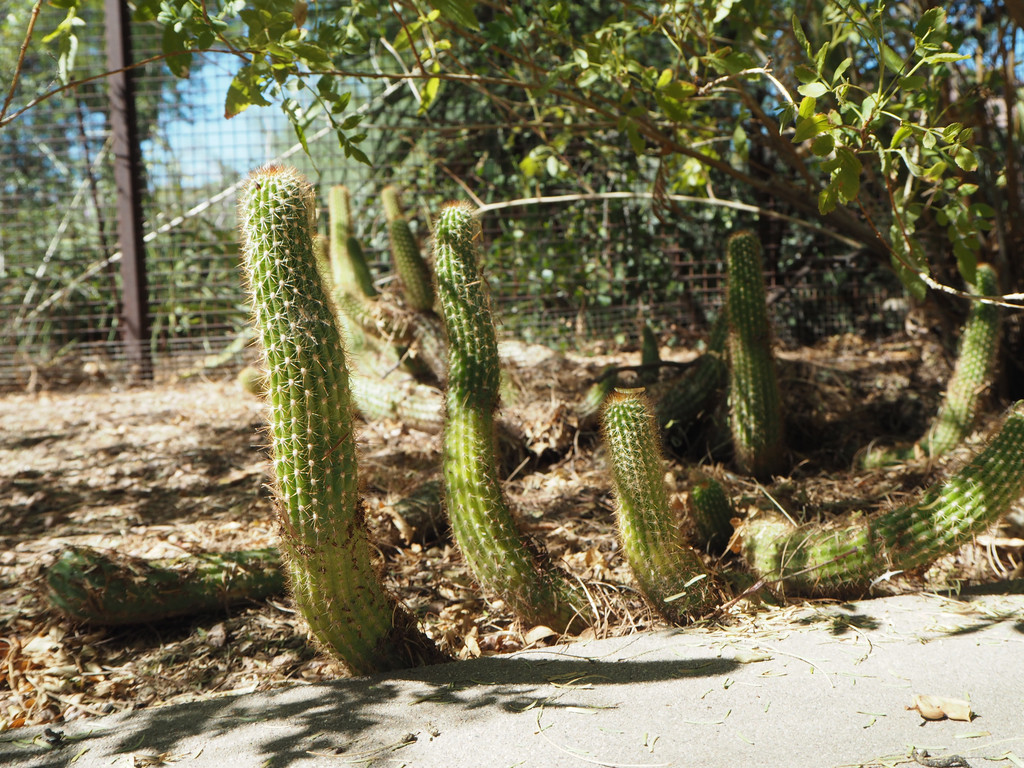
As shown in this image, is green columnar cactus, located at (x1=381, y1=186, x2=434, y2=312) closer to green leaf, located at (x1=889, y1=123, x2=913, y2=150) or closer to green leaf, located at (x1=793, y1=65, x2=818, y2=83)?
green leaf, located at (x1=793, y1=65, x2=818, y2=83)

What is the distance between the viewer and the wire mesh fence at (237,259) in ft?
19.3

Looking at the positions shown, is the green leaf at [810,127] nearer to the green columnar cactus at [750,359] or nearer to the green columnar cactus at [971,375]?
the green columnar cactus at [750,359]

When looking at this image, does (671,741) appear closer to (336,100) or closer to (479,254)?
(479,254)

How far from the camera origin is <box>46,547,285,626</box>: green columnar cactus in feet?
8.13

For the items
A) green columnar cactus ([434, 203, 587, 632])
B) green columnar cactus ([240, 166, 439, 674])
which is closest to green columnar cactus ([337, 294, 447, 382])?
green columnar cactus ([434, 203, 587, 632])

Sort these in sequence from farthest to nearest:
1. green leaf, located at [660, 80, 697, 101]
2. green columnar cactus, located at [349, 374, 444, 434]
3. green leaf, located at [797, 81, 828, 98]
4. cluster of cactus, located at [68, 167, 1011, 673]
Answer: green columnar cactus, located at [349, 374, 444, 434], green leaf, located at [660, 80, 697, 101], green leaf, located at [797, 81, 828, 98], cluster of cactus, located at [68, 167, 1011, 673]

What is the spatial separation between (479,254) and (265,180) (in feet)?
2.53

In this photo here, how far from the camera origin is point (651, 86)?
298cm

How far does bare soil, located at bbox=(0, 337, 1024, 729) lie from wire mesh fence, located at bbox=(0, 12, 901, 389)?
0.60 meters

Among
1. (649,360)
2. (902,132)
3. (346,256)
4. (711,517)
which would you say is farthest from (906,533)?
(346,256)

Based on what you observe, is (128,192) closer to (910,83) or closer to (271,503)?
(271,503)

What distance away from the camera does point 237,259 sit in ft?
20.5

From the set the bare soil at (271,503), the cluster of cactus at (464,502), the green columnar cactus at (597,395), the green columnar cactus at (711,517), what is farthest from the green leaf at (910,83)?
the green columnar cactus at (597,395)

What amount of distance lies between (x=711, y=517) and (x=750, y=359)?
881 millimetres
